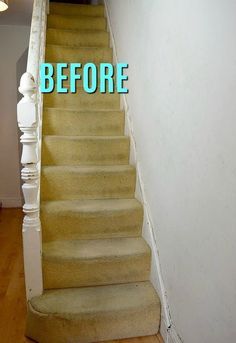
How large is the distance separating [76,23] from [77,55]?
667 mm

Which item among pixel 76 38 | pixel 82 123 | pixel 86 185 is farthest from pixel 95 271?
pixel 76 38

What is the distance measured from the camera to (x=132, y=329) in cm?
164

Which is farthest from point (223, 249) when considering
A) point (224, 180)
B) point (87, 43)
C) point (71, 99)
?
point (87, 43)

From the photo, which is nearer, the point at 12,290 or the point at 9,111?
the point at 12,290

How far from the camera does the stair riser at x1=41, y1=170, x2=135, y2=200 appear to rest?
Answer: 2.09 meters

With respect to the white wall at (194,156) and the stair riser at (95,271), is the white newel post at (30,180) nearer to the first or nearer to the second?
the stair riser at (95,271)

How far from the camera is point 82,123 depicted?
97.4 inches

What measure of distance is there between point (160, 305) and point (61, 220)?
2.58 ft

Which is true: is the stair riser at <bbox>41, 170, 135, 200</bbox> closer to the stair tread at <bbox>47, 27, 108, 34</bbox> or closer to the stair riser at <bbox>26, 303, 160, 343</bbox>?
the stair riser at <bbox>26, 303, 160, 343</bbox>

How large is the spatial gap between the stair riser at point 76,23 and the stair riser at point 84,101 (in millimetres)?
1150

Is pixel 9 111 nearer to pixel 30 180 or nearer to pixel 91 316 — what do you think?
pixel 30 180

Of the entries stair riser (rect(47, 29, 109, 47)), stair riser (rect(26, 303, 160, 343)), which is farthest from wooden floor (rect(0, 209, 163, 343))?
stair riser (rect(47, 29, 109, 47))

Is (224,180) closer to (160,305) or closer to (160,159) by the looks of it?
(160,159)

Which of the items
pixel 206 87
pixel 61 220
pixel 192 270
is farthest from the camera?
pixel 61 220
